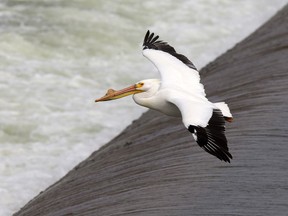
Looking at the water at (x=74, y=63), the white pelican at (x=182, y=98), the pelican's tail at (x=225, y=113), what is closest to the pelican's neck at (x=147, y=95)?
the white pelican at (x=182, y=98)

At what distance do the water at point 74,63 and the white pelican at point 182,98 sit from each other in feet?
7.88

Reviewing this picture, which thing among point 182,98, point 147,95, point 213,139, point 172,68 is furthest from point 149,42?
point 213,139

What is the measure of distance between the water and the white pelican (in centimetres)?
240

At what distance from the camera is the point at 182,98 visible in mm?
6137

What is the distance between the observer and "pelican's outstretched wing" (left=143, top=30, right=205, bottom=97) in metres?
6.68

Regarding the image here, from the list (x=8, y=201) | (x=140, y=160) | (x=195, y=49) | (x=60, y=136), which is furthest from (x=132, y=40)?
(x=140, y=160)

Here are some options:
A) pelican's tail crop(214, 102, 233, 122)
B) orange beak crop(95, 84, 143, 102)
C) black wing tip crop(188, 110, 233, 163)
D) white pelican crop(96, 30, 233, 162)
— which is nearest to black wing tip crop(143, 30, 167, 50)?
white pelican crop(96, 30, 233, 162)

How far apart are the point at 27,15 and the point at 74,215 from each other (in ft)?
28.6

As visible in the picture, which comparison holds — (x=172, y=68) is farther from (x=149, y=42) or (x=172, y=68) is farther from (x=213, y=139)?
(x=213, y=139)

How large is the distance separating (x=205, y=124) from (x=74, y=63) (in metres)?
8.02

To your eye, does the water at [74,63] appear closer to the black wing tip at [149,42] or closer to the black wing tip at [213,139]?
the black wing tip at [149,42]

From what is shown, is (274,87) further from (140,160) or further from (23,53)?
(23,53)

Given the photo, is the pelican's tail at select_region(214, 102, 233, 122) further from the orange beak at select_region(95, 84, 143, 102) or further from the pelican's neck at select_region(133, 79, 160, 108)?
the orange beak at select_region(95, 84, 143, 102)

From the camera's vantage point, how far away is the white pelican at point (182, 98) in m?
5.38
